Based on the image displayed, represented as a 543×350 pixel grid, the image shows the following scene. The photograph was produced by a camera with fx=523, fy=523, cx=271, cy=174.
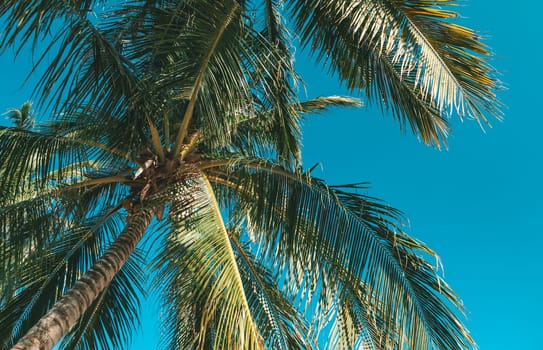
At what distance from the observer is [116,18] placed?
509 cm

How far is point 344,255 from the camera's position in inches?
186

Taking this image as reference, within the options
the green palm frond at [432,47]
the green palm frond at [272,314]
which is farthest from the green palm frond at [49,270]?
the green palm frond at [432,47]

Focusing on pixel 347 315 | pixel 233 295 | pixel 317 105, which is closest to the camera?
pixel 233 295

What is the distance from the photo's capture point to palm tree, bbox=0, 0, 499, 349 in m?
4.43

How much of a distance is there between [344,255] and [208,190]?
1499mm

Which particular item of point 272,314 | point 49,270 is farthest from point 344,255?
point 49,270

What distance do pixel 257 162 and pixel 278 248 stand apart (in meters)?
0.88

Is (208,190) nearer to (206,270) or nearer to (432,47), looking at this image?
(206,270)

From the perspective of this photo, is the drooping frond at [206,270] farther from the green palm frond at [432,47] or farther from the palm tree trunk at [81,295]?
the green palm frond at [432,47]

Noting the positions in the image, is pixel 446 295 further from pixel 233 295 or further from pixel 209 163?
pixel 209 163

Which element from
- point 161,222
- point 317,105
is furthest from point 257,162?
point 317,105

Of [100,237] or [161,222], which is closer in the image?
[161,222]

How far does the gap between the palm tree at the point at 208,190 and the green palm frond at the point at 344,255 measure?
0.01 meters

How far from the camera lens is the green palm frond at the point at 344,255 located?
4406 millimetres
